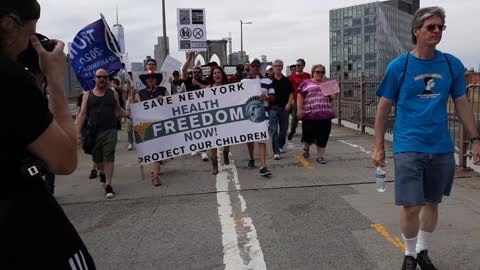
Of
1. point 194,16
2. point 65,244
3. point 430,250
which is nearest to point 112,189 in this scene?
point 430,250

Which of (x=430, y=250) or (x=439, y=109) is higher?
(x=439, y=109)

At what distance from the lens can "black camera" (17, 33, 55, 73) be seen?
176 cm

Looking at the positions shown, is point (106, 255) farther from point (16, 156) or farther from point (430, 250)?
point (16, 156)

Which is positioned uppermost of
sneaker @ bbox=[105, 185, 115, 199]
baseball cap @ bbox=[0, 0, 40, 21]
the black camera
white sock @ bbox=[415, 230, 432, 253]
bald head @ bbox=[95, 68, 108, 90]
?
baseball cap @ bbox=[0, 0, 40, 21]

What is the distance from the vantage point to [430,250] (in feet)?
13.9

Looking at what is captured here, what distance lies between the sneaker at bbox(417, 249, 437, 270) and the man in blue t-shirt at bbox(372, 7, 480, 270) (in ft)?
0.42

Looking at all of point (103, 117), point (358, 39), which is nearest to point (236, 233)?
point (103, 117)

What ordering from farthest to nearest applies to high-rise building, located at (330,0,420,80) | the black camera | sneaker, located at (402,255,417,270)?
high-rise building, located at (330,0,420,80) → sneaker, located at (402,255,417,270) → the black camera

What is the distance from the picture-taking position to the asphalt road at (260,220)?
420cm

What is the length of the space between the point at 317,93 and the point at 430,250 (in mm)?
5105

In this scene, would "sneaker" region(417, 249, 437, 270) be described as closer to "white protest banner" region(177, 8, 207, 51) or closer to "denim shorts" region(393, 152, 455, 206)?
"denim shorts" region(393, 152, 455, 206)

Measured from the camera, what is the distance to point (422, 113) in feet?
11.5

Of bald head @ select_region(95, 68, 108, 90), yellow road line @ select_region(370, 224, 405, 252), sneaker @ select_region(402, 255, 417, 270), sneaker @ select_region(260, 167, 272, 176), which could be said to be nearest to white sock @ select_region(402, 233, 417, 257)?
sneaker @ select_region(402, 255, 417, 270)

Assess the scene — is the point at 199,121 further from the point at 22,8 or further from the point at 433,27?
the point at 22,8
